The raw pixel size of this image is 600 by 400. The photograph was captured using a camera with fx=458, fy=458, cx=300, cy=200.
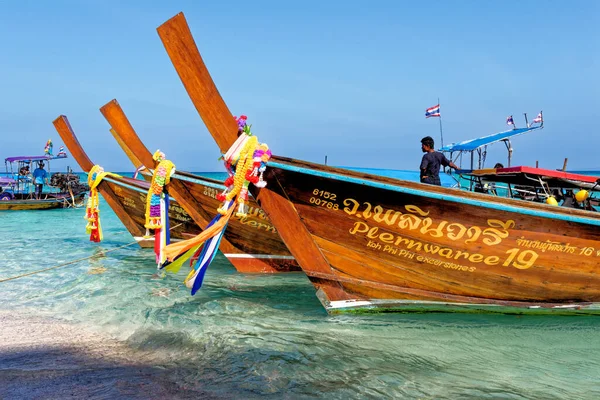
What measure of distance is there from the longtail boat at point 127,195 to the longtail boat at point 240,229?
145cm

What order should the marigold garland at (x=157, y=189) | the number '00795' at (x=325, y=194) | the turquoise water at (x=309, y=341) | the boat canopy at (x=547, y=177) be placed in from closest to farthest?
the turquoise water at (x=309, y=341) < the number '00795' at (x=325, y=194) < the boat canopy at (x=547, y=177) < the marigold garland at (x=157, y=189)

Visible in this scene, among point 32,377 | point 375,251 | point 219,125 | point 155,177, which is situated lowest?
point 32,377

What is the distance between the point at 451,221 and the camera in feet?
15.2

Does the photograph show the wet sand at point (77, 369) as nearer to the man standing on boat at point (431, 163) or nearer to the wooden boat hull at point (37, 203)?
the man standing on boat at point (431, 163)

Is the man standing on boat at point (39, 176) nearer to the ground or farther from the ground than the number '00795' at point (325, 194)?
farther from the ground

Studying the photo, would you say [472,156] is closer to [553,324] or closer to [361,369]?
[553,324]

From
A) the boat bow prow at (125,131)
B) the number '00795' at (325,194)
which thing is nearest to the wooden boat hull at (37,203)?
the boat bow prow at (125,131)

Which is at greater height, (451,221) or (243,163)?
(243,163)

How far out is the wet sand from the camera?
11.3ft

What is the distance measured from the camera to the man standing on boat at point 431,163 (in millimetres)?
6293

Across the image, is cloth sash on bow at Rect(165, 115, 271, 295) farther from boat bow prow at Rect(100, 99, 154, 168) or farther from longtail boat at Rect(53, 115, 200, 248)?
longtail boat at Rect(53, 115, 200, 248)

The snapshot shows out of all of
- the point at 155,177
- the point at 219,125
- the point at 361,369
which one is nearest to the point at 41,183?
the point at 155,177

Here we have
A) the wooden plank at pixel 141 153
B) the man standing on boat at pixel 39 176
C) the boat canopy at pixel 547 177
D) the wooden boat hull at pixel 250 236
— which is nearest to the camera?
the boat canopy at pixel 547 177

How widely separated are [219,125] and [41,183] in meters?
23.3
